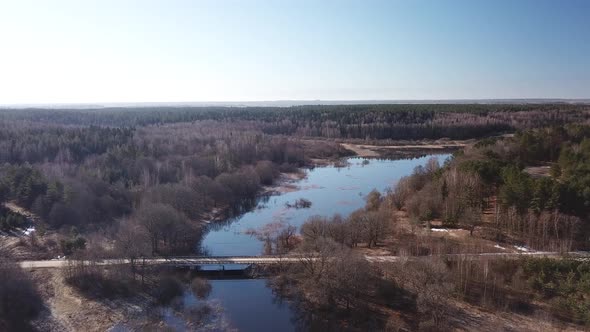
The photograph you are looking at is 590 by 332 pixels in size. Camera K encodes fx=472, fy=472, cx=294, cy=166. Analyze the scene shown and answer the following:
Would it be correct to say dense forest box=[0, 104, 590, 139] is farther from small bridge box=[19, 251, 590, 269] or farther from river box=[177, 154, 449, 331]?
small bridge box=[19, 251, 590, 269]

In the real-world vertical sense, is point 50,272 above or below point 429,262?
below

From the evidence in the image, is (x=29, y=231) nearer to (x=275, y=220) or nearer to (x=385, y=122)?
(x=275, y=220)

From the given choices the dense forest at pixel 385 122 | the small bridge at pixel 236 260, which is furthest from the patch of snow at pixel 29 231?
the dense forest at pixel 385 122

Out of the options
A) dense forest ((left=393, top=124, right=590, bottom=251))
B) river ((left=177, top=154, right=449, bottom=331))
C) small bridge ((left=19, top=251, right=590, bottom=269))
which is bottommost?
river ((left=177, top=154, right=449, bottom=331))

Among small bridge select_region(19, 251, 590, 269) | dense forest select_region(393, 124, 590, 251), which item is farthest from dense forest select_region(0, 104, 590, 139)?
small bridge select_region(19, 251, 590, 269)

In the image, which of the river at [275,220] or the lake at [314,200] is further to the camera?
the lake at [314,200]

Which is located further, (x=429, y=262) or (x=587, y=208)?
(x=587, y=208)

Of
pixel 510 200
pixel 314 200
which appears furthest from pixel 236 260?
pixel 314 200

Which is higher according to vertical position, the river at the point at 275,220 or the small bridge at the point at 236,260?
the small bridge at the point at 236,260

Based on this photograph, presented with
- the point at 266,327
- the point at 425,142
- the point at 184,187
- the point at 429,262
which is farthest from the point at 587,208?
the point at 425,142

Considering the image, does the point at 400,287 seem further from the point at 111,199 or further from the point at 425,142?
the point at 425,142

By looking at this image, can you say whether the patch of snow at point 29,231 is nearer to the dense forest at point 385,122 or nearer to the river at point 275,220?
the river at point 275,220
